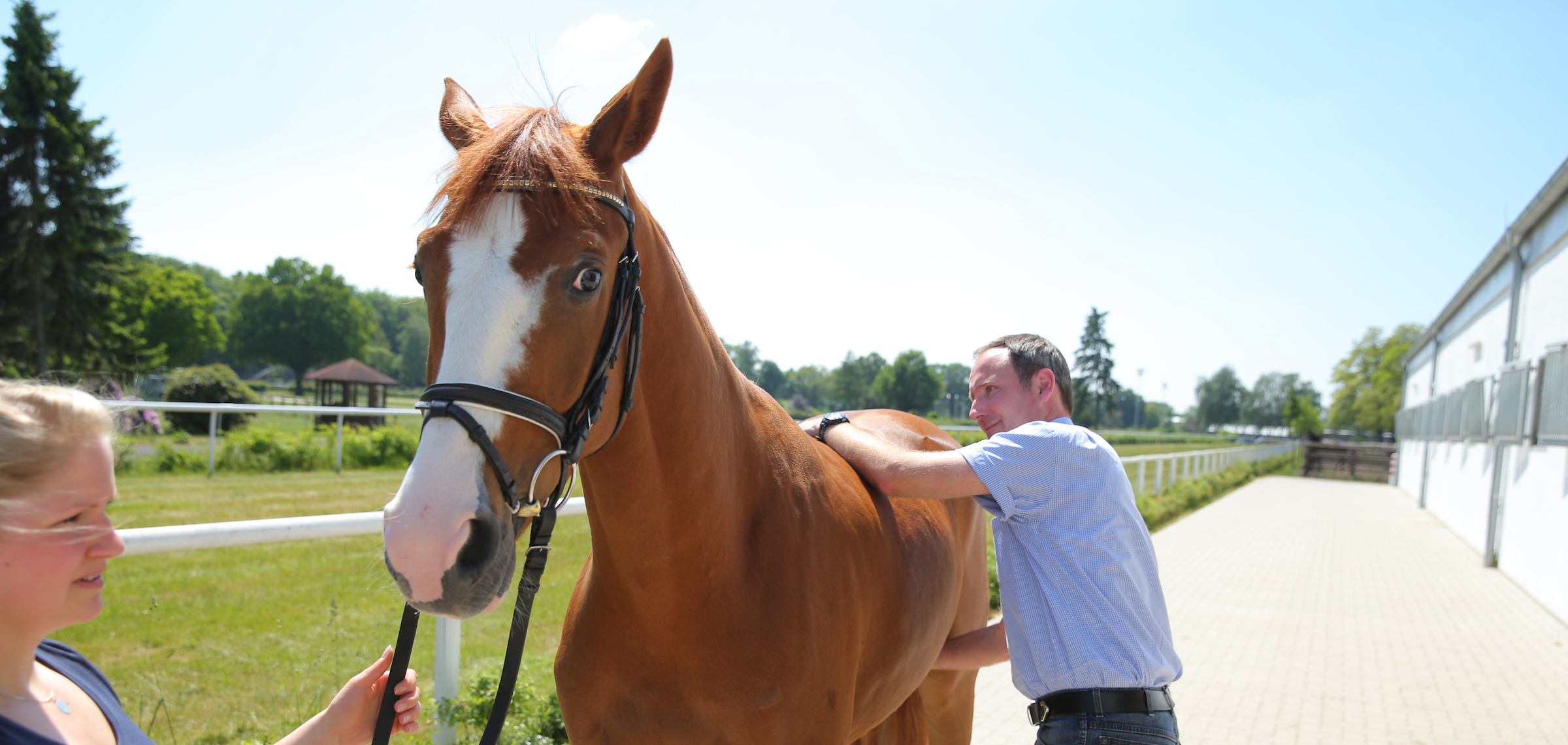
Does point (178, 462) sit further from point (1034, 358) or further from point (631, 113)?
point (1034, 358)

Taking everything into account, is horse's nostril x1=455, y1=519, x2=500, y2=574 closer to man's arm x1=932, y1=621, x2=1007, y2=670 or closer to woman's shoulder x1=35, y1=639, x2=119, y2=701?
woman's shoulder x1=35, y1=639, x2=119, y2=701

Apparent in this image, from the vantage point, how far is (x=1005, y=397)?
7.59 ft

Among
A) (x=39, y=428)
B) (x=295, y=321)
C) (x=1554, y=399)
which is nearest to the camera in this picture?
(x=39, y=428)

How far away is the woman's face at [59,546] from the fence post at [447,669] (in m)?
2.11

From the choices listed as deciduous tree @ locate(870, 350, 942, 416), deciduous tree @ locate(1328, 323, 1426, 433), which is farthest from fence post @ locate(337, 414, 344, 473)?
deciduous tree @ locate(1328, 323, 1426, 433)

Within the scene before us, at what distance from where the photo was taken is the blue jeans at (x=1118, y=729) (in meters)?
1.90

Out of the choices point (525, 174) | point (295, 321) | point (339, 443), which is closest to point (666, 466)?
point (525, 174)

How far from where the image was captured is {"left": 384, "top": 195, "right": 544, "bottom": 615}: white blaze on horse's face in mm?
1135

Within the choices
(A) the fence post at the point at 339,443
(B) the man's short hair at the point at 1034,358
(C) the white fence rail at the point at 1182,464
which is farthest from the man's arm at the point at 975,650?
(A) the fence post at the point at 339,443

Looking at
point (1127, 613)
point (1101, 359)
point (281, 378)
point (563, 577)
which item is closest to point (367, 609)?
point (563, 577)

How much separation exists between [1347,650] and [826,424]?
7045mm

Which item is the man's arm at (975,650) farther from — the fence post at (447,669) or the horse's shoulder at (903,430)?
the fence post at (447,669)

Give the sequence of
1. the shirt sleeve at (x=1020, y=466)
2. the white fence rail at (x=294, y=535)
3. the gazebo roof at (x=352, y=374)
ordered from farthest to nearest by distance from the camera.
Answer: the gazebo roof at (x=352, y=374) < the white fence rail at (x=294, y=535) < the shirt sleeve at (x=1020, y=466)

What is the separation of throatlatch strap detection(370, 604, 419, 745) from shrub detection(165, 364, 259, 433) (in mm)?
21375
